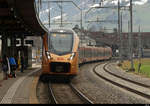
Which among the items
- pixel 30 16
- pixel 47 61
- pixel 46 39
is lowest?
pixel 47 61

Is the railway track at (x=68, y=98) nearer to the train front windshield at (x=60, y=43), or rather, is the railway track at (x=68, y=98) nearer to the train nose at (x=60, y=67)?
the train nose at (x=60, y=67)

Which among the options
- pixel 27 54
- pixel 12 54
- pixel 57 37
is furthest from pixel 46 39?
pixel 27 54

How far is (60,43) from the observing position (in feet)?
69.2

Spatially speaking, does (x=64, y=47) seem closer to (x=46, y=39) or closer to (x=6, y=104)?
(x=46, y=39)

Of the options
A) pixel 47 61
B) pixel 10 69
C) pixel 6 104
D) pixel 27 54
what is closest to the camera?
pixel 6 104

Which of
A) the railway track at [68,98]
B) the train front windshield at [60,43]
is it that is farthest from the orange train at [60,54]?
the railway track at [68,98]

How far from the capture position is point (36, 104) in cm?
1195

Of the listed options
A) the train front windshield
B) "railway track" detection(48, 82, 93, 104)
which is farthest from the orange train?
"railway track" detection(48, 82, 93, 104)

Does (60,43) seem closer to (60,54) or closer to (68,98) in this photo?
(60,54)

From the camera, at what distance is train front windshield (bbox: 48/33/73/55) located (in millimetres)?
20688

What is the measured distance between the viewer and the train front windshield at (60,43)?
20688 mm

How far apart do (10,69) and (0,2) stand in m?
6.41

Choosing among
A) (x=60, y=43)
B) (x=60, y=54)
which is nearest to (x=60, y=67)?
(x=60, y=54)

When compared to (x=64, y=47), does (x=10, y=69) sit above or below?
below
